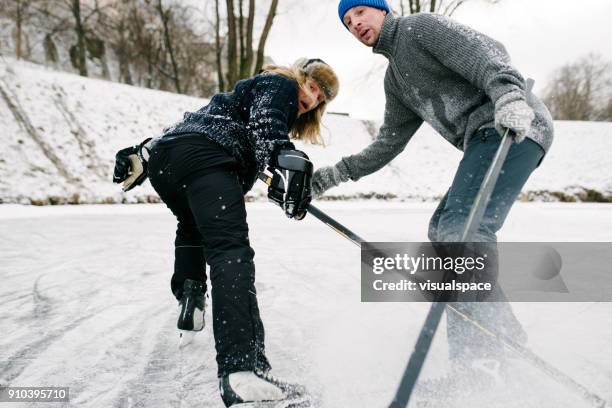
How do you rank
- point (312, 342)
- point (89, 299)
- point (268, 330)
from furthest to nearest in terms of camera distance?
1. point (89, 299)
2. point (268, 330)
3. point (312, 342)

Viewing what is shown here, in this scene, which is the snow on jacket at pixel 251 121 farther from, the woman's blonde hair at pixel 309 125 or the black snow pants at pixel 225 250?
the woman's blonde hair at pixel 309 125

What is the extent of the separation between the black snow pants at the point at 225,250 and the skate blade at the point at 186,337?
0.55 m

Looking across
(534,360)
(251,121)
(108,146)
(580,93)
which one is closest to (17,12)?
(108,146)

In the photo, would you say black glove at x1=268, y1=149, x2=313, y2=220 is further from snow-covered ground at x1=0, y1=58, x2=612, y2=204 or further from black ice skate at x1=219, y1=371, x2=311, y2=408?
snow-covered ground at x1=0, y1=58, x2=612, y2=204

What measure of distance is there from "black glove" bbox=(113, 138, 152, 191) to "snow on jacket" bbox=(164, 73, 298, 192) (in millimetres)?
401

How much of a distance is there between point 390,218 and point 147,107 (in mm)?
8104

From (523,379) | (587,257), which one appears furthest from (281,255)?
(587,257)

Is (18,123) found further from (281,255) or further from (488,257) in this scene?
(488,257)

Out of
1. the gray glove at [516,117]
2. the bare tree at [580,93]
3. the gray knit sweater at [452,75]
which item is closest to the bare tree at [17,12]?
the gray knit sweater at [452,75]

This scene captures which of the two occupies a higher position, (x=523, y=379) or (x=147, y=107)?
(x=147, y=107)

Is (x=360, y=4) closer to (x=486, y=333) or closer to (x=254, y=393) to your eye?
(x=486, y=333)

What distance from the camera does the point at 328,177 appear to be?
234 cm

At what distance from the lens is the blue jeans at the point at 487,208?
153cm

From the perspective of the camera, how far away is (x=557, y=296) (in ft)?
7.97
